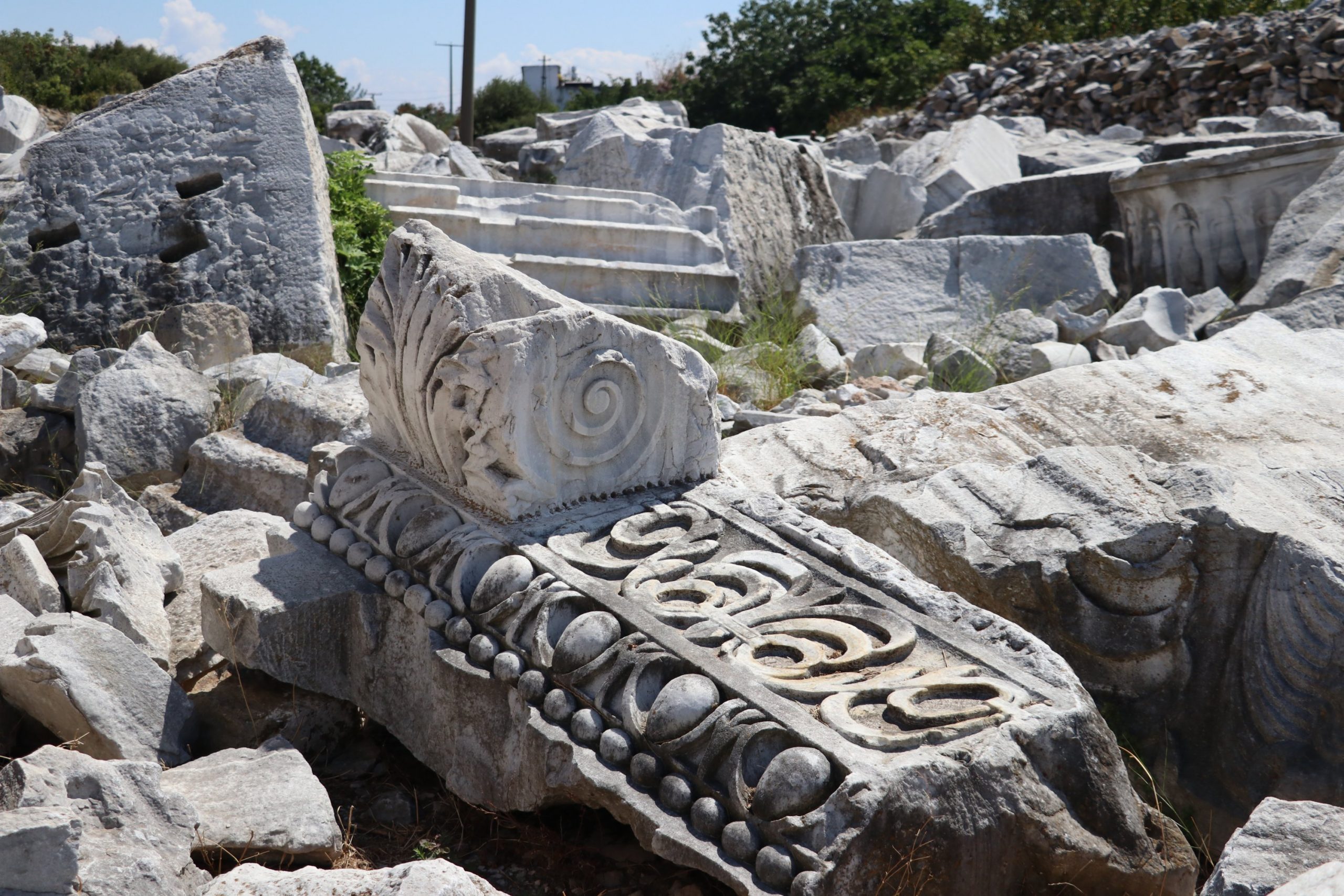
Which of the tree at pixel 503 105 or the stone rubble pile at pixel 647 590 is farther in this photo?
the tree at pixel 503 105

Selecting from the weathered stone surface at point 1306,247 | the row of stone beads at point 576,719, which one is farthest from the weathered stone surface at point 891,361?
the row of stone beads at point 576,719

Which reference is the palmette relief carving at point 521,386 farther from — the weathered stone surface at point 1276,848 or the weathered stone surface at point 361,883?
the weathered stone surface at point 1276,848

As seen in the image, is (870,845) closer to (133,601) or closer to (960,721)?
(960,721)

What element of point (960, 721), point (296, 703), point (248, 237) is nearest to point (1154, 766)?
point (960, 721)

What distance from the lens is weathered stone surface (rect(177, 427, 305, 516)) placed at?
3.77m

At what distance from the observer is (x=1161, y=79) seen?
11188 mm

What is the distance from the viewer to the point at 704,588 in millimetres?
2264

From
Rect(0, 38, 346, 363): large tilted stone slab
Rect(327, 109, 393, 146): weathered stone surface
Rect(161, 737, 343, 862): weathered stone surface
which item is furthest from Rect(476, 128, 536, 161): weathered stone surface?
Rect(161, 737, 343, 862): weathered stone surface

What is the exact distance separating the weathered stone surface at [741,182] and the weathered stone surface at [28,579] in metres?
4.46

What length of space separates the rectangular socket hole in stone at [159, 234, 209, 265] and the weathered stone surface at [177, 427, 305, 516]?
66.1 inches

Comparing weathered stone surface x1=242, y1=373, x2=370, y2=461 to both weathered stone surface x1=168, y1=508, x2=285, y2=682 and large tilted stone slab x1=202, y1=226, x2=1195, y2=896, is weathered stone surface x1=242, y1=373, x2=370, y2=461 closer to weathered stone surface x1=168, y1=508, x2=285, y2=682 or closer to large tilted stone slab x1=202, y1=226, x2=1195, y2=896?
weathered stone surface x1=168, y1=508, x2=285, y2=682

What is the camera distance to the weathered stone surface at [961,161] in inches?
308

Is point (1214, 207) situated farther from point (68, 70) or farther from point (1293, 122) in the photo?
point (68, 70)

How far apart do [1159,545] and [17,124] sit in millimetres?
10344
